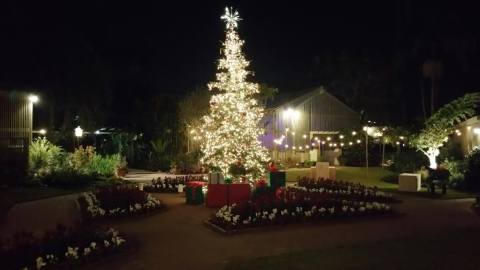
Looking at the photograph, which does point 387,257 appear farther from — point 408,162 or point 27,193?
point 408,162

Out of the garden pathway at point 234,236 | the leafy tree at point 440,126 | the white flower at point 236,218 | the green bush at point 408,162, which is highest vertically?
the leafy tree at point 440,126

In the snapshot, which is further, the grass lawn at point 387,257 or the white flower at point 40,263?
the grass lawn at point 387,257

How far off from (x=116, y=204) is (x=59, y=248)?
4888 millimetres

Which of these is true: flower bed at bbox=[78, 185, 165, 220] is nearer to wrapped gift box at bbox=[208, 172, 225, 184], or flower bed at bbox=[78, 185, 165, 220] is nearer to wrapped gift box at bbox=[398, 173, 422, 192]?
wrapped gift box at bbox=[208, 172, 225, 184]

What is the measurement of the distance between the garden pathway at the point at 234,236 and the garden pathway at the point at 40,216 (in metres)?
1.73

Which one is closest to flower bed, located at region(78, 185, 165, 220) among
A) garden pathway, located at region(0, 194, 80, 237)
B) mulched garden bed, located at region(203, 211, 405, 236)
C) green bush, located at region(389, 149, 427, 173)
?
garden pathway, located at region(0, 194, 80, 237)

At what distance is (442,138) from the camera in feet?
69.1

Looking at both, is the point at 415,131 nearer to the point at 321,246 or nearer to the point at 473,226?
the point at 473,226

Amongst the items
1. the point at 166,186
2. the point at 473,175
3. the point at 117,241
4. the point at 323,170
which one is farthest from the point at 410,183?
the point at 117,241

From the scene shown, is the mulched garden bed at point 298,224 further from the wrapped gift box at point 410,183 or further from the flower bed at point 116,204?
the wrapped gift box at point 410,183

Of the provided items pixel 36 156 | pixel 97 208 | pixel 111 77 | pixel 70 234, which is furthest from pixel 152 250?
pixel 111 77

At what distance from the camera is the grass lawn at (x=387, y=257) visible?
8078 millimetres

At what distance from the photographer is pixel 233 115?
1872 centimetres

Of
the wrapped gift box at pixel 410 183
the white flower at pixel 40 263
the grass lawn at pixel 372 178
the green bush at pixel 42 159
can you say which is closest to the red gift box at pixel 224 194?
the grass lawn at pixel 372 178
